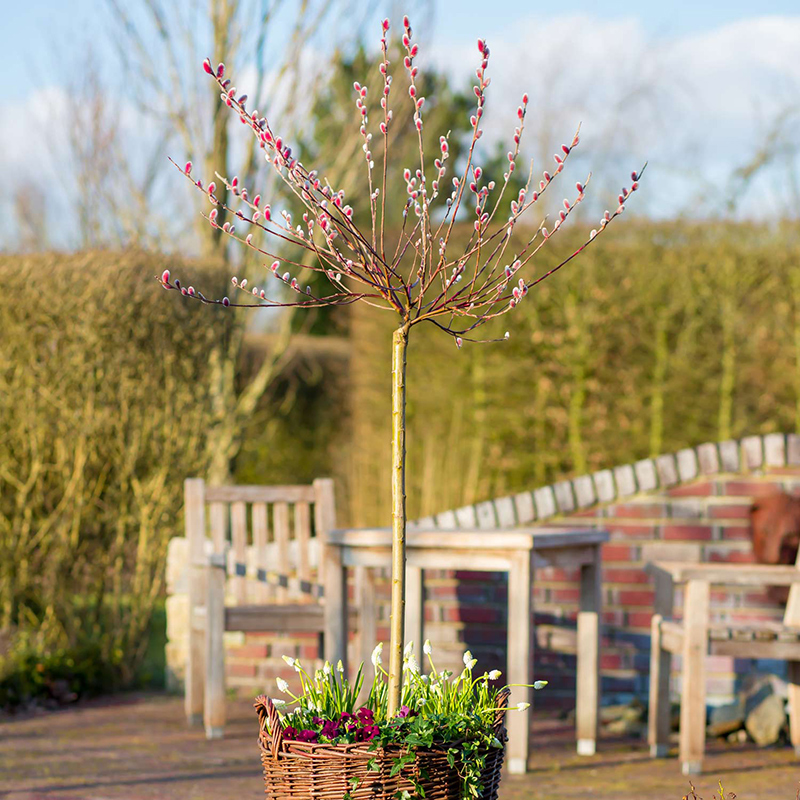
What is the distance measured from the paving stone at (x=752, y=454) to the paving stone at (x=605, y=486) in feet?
2.07

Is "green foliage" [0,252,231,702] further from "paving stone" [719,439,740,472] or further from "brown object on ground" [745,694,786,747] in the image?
"brown object on ground" [745,694,786,747]

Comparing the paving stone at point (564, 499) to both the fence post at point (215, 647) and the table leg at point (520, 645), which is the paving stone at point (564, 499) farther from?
the fence post at point (215, 647)

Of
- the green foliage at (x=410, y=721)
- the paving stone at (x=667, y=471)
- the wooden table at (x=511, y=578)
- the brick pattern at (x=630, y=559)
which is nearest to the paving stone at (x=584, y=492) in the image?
the brick pattern at (x=630, y=559)

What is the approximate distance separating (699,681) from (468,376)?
4149 mm

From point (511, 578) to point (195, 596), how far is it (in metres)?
1.58

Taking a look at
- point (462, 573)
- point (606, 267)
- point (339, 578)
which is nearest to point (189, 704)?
point (339, 578)

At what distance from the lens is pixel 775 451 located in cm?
516

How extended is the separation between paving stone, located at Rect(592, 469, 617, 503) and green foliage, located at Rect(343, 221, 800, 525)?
1951 mm

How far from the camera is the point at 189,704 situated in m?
4.75

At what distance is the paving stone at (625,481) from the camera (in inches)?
204

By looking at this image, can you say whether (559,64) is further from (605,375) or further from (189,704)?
(189,704)

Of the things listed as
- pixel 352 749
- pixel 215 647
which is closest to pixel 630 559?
pixel 215 647

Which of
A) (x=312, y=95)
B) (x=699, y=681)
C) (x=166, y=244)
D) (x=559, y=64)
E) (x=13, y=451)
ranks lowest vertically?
(x=699, y=681)

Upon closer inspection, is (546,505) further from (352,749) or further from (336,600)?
(352,749)
